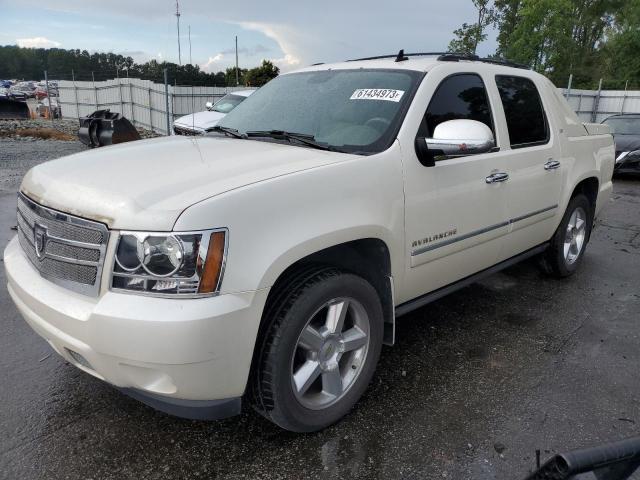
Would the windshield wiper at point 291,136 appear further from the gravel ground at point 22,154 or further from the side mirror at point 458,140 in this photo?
the gravel ground at point 22,154

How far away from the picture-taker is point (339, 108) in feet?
10.6

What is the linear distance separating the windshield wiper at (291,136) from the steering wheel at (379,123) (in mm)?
295

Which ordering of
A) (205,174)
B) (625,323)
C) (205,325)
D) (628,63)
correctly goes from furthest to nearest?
(628,63), (625,323), (205,174), (205,325)

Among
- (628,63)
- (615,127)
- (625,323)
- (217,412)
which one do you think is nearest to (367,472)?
(217,412)

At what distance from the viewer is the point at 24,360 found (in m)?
3.29

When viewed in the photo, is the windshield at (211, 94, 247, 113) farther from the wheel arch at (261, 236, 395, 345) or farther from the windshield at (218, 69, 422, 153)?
the wheel arch at (261, 236, 395, 345)

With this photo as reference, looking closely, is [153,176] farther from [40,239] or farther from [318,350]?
→ [318,350]

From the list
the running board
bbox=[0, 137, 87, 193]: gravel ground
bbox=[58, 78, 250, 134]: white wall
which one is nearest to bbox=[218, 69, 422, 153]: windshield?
the running board

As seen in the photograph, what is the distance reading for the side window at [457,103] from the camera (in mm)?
3125

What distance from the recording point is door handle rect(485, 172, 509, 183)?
340 cm

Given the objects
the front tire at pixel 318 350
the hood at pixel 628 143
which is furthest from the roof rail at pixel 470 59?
the hood at pixel 628 143

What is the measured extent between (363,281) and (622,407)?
1672mm

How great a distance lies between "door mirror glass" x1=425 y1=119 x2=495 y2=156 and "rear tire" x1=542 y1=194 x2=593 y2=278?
87.4 inches

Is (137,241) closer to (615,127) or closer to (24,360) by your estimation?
(24,360)
